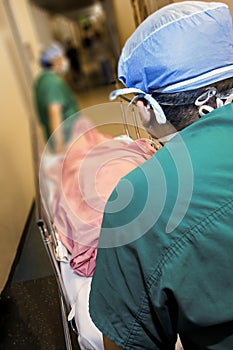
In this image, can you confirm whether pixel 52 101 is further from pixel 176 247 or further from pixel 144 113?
pixel 176 247

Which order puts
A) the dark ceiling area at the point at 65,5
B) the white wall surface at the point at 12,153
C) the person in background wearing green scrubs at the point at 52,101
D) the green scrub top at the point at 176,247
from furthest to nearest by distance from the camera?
1. the dark ceiling area at the point at 65,5
2. the person in background wearing green scrubs at the point at 52,101
3. the white wall surface at the point at 12,153
4. the green scrub top at the point at 176,247

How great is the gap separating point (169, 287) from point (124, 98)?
400 mm

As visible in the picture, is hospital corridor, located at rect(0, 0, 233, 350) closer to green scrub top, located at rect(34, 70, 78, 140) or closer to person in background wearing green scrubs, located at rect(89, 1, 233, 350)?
person in background wearing green scrubs, located at rect(89, 1, 233, 350)

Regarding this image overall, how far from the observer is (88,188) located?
944 mm

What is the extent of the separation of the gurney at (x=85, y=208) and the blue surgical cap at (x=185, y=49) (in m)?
0.10

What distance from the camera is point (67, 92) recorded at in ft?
6.60

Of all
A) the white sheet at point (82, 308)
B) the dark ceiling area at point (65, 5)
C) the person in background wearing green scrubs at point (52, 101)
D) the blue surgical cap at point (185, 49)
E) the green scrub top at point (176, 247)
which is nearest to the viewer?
the green scrub top at point (176, 247)

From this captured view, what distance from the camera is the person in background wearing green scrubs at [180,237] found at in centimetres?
43

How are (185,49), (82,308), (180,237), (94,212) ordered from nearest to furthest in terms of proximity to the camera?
(180,237) → (185,49) → (82,308) → (94,212)

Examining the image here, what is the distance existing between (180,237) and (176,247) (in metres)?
0.01

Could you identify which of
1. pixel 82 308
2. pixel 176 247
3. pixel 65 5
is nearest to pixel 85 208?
pixel 82 308

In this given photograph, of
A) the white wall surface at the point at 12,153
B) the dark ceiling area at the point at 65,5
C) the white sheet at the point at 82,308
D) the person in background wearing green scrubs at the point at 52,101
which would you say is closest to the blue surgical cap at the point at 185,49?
the white sheet at the point at 82,308

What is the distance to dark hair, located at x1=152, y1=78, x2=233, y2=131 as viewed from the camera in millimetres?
547

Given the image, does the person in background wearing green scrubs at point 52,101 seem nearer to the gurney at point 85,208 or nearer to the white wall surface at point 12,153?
the white wall surface at point 12,153
